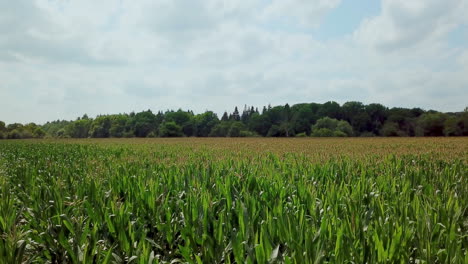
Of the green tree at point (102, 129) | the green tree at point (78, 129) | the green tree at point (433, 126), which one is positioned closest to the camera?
the green tree at point (433, 126)

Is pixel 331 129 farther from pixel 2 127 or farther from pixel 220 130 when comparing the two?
pixel 2 127

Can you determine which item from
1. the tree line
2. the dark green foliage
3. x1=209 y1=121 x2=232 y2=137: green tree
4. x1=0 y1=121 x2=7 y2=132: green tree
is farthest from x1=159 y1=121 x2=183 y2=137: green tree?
x1=0 y1=121 x2=7 y2=132: green tree

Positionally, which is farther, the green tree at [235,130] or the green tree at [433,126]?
the green tree at [235,130]

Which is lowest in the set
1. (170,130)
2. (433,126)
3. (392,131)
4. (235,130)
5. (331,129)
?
(392,131)

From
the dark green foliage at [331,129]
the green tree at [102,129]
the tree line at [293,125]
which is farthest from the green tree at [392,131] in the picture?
the green tree at [102,129]

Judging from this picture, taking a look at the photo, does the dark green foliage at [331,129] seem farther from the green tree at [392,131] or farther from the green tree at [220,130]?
the green tree at [220,130]

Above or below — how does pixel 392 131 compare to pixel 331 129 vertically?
below

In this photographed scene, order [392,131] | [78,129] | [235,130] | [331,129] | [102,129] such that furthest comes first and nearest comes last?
[78,129]
[102,129]
[235,130]
[331,129]
[392,131]

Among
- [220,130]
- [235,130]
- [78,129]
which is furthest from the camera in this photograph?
[78,129]

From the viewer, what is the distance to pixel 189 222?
163 inches

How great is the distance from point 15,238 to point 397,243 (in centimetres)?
378

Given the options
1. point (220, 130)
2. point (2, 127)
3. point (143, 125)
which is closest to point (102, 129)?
point (143, 125)

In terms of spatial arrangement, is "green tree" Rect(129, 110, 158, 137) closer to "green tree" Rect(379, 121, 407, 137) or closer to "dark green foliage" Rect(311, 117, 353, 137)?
"dark green foliage" Rect(311, 117, 353, 137)

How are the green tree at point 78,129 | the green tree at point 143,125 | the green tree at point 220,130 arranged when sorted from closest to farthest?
the green tree at point 220,130
the green tree at point 143,125
the green tree at point 78,129
